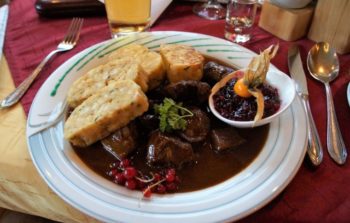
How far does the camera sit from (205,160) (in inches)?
47.5

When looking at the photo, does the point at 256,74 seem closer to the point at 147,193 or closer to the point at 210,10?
the point at 147,193

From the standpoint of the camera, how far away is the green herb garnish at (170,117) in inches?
48.9

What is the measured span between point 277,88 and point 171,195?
664mm

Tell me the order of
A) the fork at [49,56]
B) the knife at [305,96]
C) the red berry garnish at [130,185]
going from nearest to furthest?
the red berry garnish at [130,185] < the knife at [305,96] < the fork at [49,56]

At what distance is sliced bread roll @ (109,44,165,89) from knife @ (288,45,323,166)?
61cm

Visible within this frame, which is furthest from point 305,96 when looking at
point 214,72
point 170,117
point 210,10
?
point 210,10

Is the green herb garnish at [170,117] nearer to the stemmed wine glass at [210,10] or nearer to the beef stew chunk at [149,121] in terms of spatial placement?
the beef stew chunk at [149,121]

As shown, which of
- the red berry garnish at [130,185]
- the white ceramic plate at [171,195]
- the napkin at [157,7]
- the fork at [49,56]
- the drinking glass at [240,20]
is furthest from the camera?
the napkin at [157,7]

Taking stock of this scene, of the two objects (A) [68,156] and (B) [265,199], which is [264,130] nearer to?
(B) [265,199]

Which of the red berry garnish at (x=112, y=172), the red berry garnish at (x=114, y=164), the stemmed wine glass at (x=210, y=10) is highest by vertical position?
the stemmed wine glass at (x=210, y=10)

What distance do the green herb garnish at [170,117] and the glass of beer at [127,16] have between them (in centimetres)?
77

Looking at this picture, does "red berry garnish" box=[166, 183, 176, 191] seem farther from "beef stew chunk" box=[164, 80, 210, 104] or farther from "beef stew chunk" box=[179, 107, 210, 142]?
"beef stew chunk" box=[164, 80, 210, 104]

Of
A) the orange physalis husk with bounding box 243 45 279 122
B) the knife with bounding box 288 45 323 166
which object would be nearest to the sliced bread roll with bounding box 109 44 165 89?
the orange physalis husk with bounding box 243 45 279 122

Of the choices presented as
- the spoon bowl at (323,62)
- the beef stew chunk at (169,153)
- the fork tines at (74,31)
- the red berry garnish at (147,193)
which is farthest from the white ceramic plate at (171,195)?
the fork tines at (74,31)
